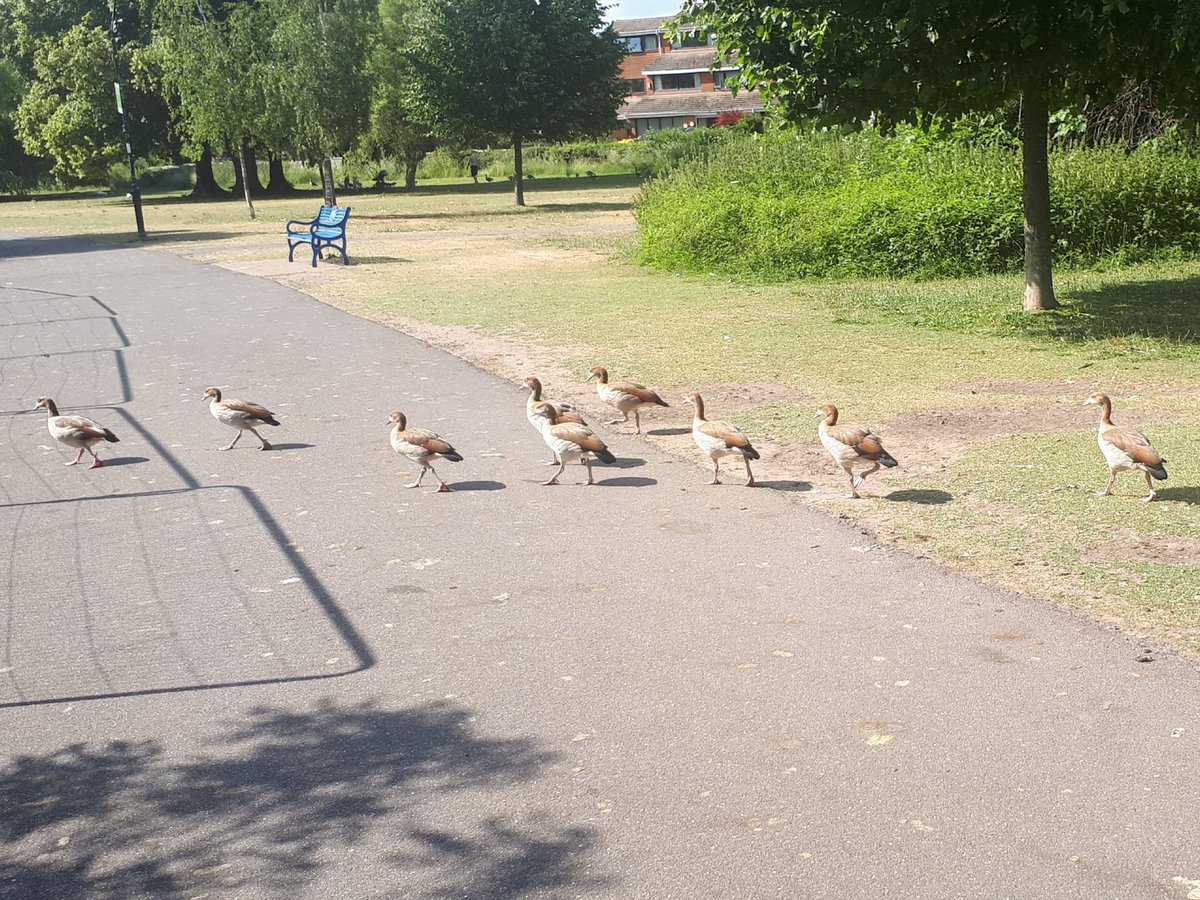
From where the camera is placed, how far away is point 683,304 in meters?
20.4

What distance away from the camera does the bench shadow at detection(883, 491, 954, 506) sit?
29.9ft

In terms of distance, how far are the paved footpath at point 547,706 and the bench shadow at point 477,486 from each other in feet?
0.16

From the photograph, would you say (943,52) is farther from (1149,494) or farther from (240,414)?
(240,414)

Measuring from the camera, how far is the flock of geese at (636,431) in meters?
8.80

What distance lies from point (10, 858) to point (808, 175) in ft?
80.1

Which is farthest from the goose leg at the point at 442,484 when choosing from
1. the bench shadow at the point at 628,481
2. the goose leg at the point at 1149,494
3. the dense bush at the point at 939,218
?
the dense bush at the point at 939,218

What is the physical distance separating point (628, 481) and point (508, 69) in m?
40.2

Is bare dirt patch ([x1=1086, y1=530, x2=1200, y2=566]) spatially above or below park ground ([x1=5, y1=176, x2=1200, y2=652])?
below

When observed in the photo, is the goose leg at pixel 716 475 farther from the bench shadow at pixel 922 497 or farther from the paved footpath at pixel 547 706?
the bench shadow at pixel 922 497

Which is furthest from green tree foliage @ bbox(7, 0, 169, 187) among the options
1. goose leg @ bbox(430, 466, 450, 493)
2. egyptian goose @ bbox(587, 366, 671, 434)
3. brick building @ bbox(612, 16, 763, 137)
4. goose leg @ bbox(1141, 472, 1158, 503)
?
goose leg @ bbox(1141, 472, 1158, 503)

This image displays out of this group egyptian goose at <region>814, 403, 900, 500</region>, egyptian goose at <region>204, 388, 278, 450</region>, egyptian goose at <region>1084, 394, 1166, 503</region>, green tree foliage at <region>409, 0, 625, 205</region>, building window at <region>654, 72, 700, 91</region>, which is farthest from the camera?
building window at <region>654, 72, 700, 91</region>

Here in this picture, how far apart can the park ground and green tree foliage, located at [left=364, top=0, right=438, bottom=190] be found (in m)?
23.4

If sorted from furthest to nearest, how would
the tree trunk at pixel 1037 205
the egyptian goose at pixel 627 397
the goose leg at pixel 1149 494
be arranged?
the tree trunk at pixel 1037 205, the egyptian goose at pixel 627 397, the goose leg at pixel 1149 494

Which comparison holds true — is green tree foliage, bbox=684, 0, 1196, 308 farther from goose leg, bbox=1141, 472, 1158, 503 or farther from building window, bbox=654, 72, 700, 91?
building window, bbox=654, 72, 700, 91
